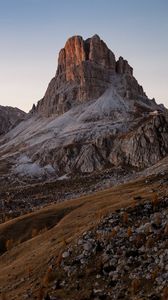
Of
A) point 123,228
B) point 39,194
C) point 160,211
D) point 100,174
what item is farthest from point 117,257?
point 100,174

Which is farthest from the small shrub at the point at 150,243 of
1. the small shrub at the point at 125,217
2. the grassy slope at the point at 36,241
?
the grassy slope at the point at 36,241

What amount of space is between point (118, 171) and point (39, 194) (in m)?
27.1

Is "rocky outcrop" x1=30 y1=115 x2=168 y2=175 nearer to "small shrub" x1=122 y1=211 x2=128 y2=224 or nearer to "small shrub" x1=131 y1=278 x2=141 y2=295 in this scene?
"small shrub" x1=122 y1=211 x2=128 y2=224

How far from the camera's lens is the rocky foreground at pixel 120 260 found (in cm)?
2512

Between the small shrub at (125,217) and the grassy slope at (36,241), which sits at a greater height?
the small shrub at (125,217)

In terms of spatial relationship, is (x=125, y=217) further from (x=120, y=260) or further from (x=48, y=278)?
(x=48, y=278)

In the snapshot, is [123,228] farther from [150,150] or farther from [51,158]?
[51,158]

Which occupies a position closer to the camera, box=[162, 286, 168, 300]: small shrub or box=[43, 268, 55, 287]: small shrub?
box=[162, 286, 168, 300]: small shrub

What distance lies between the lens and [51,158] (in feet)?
568

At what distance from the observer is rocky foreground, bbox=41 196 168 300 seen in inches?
989

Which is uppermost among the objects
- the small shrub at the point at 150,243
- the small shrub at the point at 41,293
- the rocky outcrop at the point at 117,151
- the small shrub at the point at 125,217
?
the rocky outcrop at the point at 117,151

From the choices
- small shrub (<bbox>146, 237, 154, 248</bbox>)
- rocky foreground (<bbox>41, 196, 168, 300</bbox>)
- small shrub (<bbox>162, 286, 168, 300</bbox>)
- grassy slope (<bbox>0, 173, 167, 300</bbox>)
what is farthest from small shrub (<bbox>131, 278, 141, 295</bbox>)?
grassy slope (<bbox>0, 173, 167, 300</bbox>)

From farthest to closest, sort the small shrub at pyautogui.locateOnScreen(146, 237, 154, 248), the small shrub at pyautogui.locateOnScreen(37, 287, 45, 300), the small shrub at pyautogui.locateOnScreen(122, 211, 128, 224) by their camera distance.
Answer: the small shrub at pyautogui.locateOnScreen(122, 211, 128, 224) → the small shrub at pyautogui.locateOnScreen(146, 237, 154, 248) → the small shrub at pyautogui.locateOnScreen(37, 287, 45, 300)

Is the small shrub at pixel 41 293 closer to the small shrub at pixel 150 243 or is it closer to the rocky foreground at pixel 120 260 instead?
the rocky foreground at pixel 120 260
